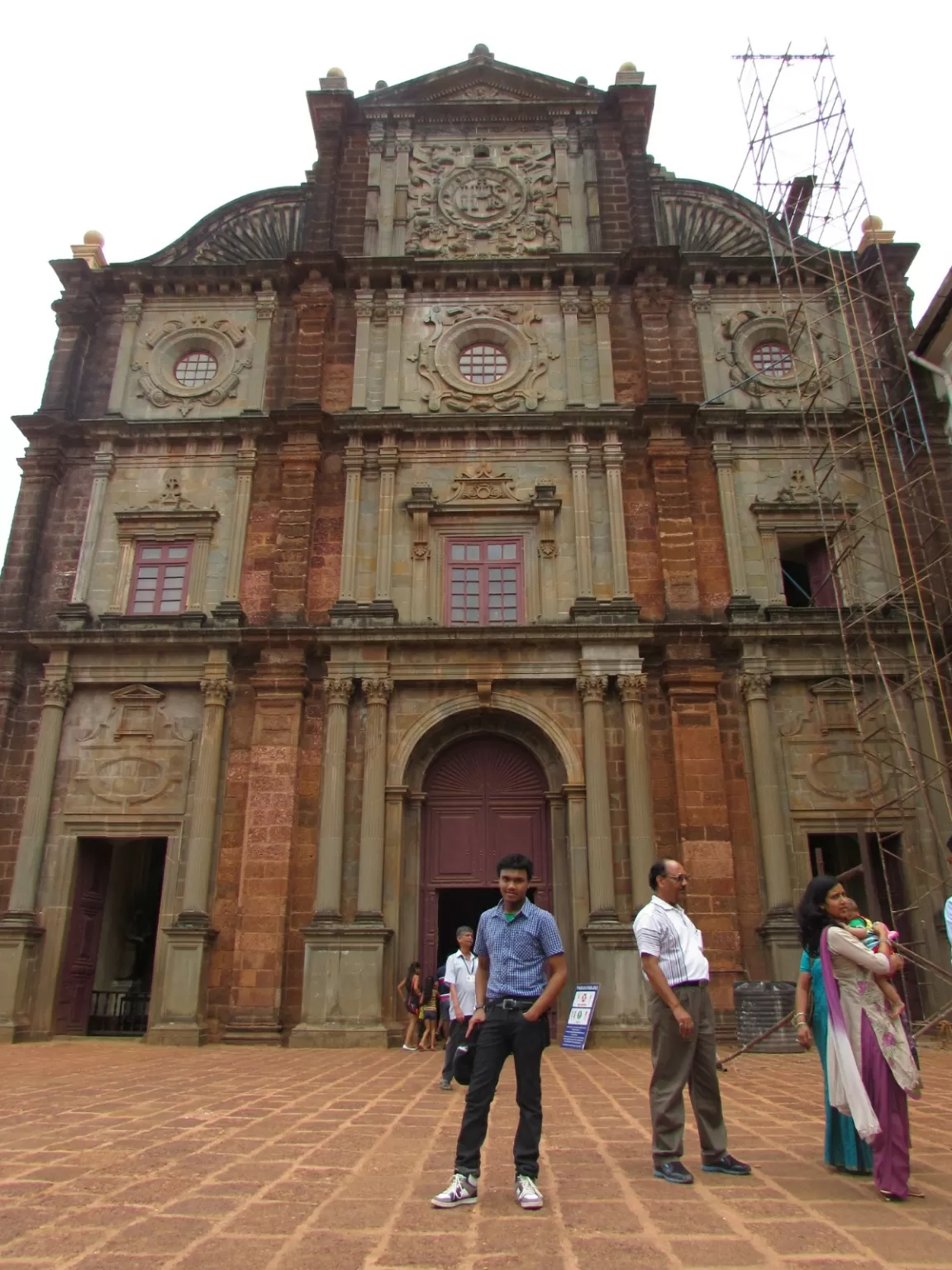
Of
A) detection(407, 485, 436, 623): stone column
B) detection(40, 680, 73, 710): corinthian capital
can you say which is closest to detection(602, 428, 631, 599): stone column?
detection(407, 485, 436, 623): stone column

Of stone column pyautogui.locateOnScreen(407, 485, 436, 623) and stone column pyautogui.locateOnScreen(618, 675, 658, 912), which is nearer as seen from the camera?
stone column pyautogui.locateOnScreen(618, 675, 658, 912)

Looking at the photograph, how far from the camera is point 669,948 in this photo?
18.6 ft

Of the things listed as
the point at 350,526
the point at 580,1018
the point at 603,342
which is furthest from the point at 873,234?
the point at 580,1018

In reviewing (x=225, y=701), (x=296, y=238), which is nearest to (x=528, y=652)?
(x=225, y=701)

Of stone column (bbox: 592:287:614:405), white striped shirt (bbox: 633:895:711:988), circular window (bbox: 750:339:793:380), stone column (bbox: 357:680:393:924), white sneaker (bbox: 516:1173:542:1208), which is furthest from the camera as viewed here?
circular window (bbox: 750:339:793:380)

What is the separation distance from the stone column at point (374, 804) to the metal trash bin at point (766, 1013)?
5.79m

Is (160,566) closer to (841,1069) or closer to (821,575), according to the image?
(821,575)

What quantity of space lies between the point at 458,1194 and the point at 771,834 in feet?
40.8

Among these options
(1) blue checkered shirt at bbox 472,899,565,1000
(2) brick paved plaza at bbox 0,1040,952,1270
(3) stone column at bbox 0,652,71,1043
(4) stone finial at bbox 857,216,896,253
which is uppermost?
(4) stone finial at bbox 857,216,896,253

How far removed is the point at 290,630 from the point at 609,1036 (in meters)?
8.79

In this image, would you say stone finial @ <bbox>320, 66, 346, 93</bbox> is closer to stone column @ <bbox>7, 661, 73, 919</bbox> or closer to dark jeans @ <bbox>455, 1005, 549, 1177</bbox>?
stone column @ <bbox>7, 661, 73, 919</bbox>

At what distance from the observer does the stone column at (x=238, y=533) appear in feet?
57.7

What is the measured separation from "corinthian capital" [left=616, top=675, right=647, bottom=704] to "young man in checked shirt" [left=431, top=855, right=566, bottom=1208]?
1152cm

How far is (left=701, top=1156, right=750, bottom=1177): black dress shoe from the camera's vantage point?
17.3 feet
